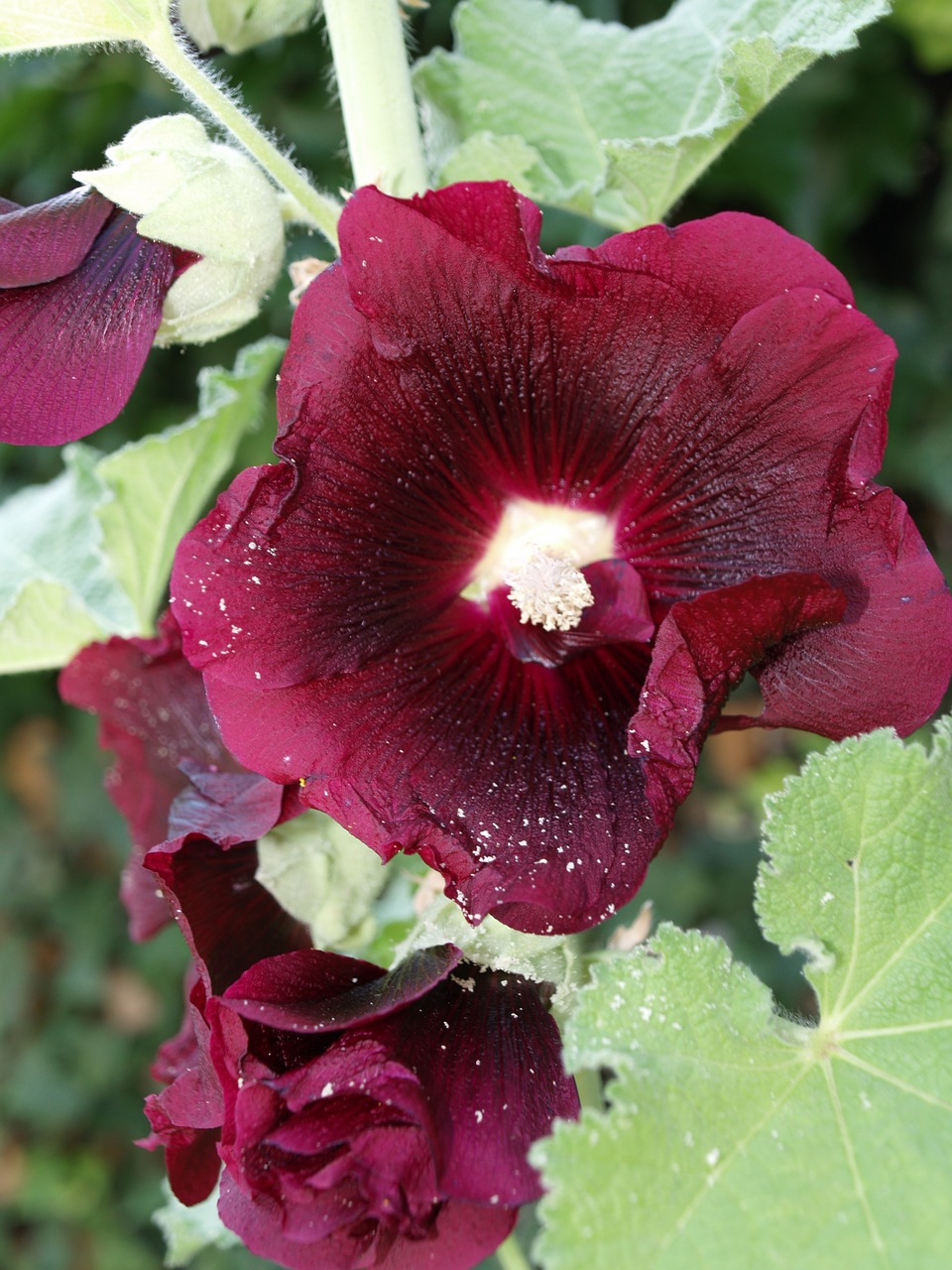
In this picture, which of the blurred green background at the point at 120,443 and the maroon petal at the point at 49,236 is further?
the blurred green background at the point at 120,443

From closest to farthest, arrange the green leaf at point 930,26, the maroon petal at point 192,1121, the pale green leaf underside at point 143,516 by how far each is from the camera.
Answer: the maroon petal at point 192,1121 < the pale green leaf underside at point 143,516 < the green leaf at point 930,26

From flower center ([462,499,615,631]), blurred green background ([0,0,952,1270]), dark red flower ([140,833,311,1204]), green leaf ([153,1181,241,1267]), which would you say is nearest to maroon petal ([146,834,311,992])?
dark red flower ([140,833,311,1204])

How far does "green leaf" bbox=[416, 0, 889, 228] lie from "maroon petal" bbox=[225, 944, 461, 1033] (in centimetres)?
50

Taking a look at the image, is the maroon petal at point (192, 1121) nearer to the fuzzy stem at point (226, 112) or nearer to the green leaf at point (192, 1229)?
the green leaf at point (192, 1229)

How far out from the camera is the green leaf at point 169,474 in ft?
3.74

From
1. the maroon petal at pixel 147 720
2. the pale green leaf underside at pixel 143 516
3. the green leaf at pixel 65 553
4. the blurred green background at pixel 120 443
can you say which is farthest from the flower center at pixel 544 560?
the blurred green background at pixel 120 443

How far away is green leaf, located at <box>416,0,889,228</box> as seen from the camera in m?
0.87

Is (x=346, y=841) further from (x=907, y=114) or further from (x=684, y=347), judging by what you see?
(x=907, y=114)

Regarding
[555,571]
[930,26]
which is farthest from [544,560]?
[930,26]

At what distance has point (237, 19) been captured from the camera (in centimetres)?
80

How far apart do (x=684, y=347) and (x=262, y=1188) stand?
1.44 ft

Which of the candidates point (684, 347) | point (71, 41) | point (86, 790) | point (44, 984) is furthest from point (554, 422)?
point (44, 984)

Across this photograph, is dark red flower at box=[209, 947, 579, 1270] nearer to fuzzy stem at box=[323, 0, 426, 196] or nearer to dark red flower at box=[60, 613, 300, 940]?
dark red flower at box=[60, 613, 300, 940]

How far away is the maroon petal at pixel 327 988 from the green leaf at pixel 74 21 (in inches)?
19.1
